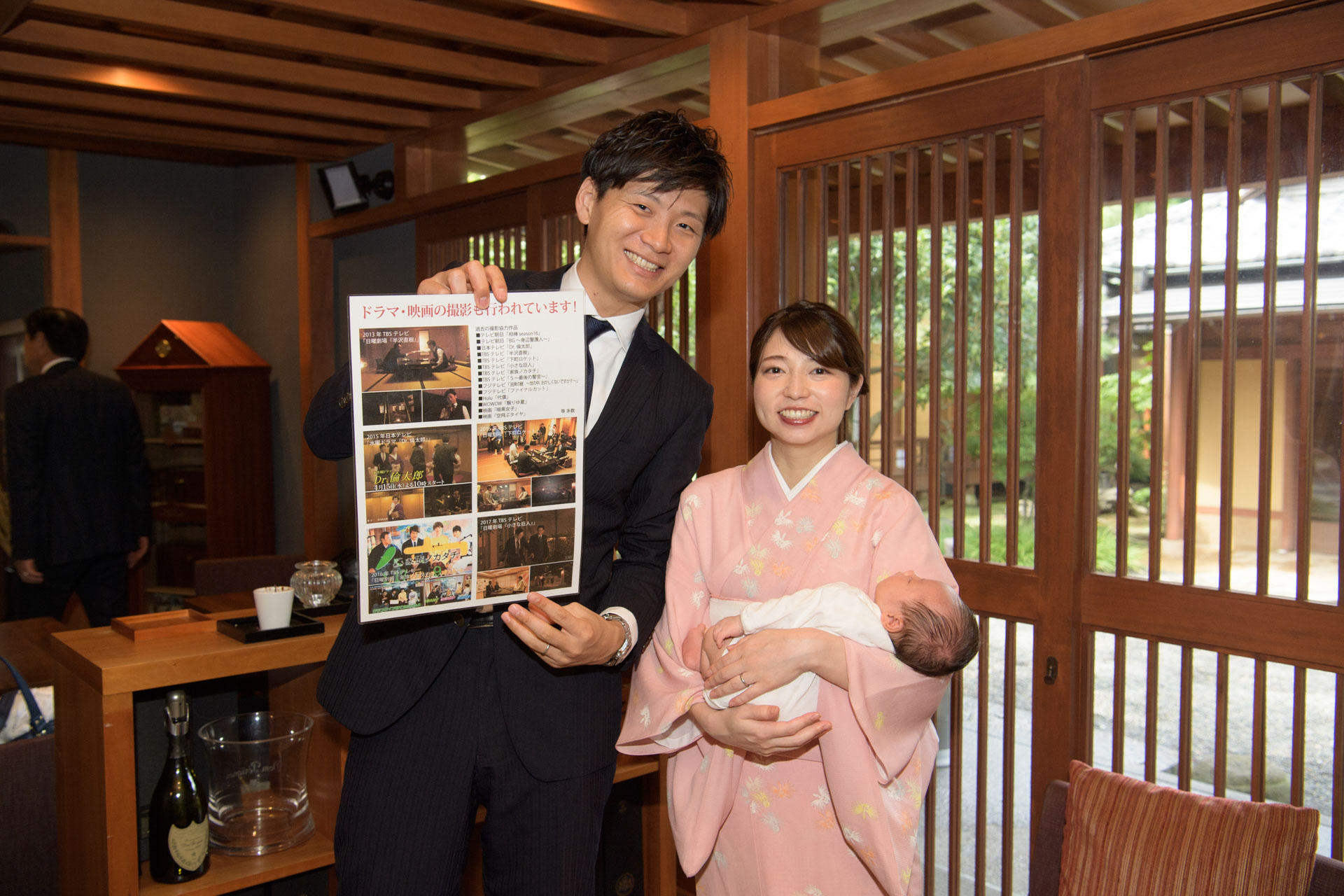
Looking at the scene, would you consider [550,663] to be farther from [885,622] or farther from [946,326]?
[946,326]

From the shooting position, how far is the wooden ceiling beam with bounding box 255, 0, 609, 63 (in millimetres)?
2754

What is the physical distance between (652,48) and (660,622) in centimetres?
207

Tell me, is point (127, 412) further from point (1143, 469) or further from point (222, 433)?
point (1143, 469)

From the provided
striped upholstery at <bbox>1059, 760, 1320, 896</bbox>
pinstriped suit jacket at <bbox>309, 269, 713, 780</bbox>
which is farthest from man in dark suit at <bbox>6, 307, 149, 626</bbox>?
striped upholstery at <bbox>1059, 760, 1320, 896</bbox>

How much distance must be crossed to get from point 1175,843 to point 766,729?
91 centimetres

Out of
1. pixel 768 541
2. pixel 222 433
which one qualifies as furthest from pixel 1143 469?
pixel 222 433

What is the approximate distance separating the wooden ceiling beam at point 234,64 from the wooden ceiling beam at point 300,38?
74 mm

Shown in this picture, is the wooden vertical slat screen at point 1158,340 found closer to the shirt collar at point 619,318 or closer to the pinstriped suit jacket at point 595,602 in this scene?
the pinstriped suit jacket at point 595,602

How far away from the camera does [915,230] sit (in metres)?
2.52

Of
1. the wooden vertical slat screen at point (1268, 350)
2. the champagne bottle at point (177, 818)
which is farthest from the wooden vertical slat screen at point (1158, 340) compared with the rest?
the champagne bottle at point (177, 818)

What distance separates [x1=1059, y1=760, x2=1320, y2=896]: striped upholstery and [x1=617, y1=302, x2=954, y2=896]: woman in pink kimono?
472 mm

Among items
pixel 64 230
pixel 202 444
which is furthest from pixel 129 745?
pixel 64 230

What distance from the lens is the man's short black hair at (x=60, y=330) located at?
4.23 metres

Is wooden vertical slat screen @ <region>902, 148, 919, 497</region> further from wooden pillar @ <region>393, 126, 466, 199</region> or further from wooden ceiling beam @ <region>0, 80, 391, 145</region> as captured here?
wooden ceiling beam @ <region>0, 80, 391, 145</region>
